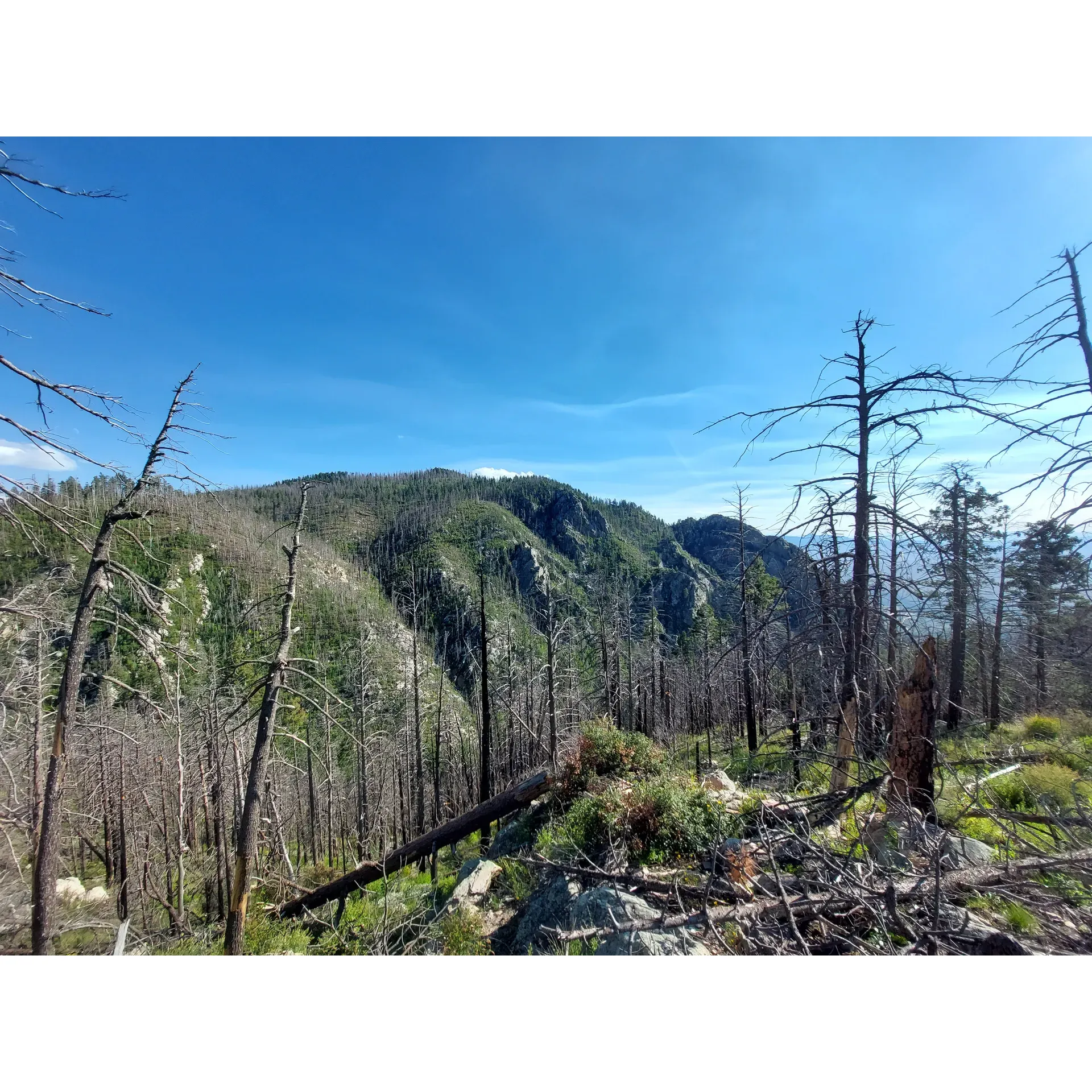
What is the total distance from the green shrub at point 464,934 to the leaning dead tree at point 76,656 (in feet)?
12.8

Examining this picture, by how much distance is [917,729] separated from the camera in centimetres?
409

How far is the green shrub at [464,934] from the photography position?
528cm

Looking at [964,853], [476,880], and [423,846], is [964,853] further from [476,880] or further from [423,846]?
[423,846]

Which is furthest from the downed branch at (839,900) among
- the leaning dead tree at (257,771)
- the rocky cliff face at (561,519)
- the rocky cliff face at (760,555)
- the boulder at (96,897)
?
the rocky cliff face at (561,519)

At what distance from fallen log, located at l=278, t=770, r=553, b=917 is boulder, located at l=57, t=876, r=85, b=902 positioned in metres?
8.41

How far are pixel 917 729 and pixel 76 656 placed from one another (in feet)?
26.5

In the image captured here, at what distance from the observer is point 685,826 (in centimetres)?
549

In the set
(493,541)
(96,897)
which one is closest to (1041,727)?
(96,897)

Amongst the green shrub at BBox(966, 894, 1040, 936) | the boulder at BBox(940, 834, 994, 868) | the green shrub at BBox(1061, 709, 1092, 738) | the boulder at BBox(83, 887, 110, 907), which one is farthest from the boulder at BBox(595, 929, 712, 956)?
the boulder at BBox(83, 887, 110, 907)

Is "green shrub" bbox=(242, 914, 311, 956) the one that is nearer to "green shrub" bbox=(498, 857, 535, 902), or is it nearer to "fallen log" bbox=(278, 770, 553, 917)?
"fallen log" bbox=(278, 770, 553, 917)

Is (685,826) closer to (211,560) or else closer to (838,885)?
(838,885)

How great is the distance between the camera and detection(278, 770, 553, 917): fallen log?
7.53m

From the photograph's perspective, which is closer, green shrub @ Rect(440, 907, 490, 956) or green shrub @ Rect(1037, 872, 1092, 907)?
green shrub @ Rect(1037, 872, 1092, 907)

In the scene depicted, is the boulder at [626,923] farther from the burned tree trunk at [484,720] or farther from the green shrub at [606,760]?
the burned tree trunk at [484,720]
